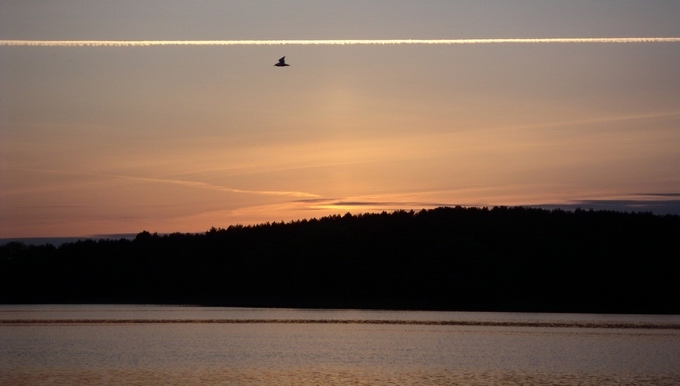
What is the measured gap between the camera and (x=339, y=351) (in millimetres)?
52469

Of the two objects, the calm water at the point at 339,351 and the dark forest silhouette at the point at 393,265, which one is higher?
the dark forest silhouette at the point at 393,265

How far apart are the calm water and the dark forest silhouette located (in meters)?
32.8

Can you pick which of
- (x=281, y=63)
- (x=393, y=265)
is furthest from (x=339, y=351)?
(x=393, y=265)

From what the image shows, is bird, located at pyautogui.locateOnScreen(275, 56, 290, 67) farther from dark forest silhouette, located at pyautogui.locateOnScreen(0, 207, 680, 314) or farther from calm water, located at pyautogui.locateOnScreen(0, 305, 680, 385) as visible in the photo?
dark forest silhouette, located at pyautogui.locateOnScreen(0, 207, 680, 314)

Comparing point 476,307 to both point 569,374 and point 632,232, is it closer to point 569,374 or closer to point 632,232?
point 632,232

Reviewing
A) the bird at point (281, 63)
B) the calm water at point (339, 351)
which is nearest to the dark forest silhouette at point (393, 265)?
the calm water at point (339, 351)

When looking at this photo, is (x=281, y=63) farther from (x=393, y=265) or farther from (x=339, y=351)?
(x=393, y=265)

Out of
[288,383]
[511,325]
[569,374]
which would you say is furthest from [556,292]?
[288,383]

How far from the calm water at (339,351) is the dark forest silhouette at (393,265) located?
32750 mm

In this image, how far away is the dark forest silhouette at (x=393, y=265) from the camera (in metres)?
116

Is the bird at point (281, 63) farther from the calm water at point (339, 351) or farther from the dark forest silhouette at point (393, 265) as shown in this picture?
the dark forest silhouette at point (393, 265)

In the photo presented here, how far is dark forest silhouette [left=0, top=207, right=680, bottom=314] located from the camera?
4557 inches

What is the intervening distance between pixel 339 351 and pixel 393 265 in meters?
74.5

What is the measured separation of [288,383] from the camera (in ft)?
122
